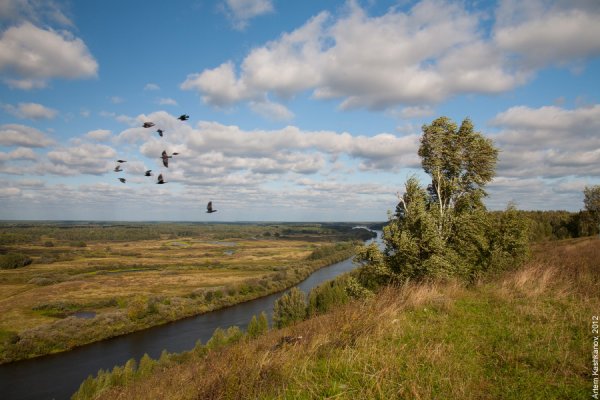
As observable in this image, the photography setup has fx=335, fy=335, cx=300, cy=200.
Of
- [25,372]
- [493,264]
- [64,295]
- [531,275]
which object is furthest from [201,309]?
[531,275]

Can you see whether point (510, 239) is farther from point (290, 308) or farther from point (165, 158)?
point (290, 308)

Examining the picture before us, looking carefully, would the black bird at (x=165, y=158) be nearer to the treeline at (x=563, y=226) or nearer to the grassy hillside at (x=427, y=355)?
the grassy hillside at (x=427, y=355)

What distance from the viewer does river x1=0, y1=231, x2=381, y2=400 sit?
Answer: 40.3 metres

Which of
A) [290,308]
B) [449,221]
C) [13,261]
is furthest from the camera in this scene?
[13,261]

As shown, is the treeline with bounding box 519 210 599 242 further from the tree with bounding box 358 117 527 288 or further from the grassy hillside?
the grassy hillside

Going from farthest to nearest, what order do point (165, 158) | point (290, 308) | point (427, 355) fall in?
1. point (290, 308)
2. point (165, 158)
3. point (427, 355)

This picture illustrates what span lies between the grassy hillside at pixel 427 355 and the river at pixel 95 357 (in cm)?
4423

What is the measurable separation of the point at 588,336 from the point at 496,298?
2937mm

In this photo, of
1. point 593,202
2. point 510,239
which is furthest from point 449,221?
point 593,202

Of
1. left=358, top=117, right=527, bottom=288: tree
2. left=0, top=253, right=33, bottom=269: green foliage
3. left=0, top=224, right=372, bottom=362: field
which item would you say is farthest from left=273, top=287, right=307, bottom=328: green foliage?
left=0, top=253, right=33, bottom=269: green foliage

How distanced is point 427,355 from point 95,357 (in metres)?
57.6

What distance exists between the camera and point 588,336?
654 centimetres

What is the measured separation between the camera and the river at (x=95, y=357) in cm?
4034

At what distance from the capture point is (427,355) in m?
5.83
